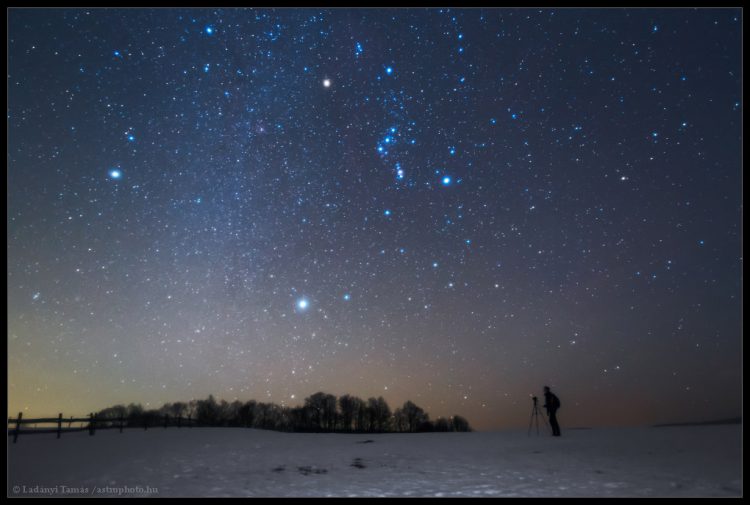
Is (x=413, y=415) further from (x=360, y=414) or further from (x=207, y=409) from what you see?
(x=207, y=409)

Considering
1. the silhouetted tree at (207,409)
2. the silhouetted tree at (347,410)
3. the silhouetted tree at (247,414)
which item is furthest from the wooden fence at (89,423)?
the silhouetted tree at (207,409)

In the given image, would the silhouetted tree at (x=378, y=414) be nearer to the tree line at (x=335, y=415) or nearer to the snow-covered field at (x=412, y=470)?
the tree line at (x=335, y=415)

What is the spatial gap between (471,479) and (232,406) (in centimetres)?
10106

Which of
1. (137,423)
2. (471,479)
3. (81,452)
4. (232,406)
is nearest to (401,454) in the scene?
(471,479)

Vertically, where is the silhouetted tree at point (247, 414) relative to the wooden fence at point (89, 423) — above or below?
below

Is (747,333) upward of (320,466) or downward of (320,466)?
upward

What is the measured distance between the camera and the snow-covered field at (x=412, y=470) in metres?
6.58

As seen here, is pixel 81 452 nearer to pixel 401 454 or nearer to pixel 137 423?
pixel 401 454

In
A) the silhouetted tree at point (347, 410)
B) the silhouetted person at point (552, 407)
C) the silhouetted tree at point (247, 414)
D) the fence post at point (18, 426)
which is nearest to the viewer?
the silhouetted person at point (552, 407)

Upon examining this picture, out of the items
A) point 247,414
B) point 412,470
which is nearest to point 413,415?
point 247,414

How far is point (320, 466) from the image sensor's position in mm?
9188

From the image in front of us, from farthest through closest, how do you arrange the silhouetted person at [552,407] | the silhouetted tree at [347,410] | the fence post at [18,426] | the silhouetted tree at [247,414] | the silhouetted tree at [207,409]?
the silhouetted tree at [207,409] → the silhouetted tree at [347,410] → the silhouetted tree at [247,414] → the fence post at [18,426] → the silhouetted person at [552,407]

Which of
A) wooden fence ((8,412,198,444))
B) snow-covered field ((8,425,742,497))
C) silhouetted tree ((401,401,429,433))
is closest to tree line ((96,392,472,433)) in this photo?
silhouetted tree ((401,401,429,433))

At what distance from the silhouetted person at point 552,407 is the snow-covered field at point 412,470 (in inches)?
56.7
